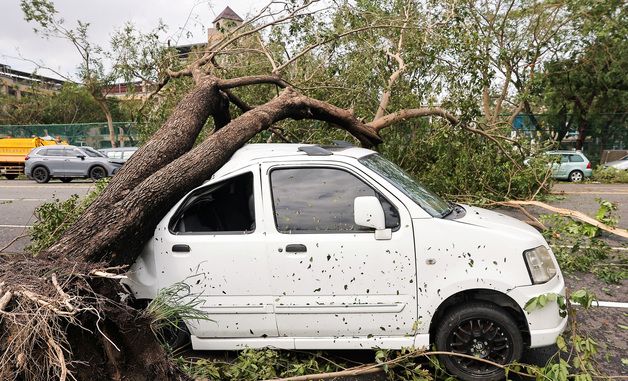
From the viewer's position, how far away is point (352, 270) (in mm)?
3221

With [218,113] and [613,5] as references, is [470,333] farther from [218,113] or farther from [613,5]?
[613,5]

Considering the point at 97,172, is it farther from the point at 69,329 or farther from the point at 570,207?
the point at 69,329

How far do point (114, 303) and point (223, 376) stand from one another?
3.60 feet

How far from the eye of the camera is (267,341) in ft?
11.0

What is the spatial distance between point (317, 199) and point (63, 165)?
1894 centimetres

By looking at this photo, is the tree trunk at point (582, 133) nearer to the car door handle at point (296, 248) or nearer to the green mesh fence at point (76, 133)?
the car door handle at point (296, 248)

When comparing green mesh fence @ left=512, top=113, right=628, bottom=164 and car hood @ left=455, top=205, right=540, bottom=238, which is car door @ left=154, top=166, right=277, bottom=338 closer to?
car hood @ left=455, top=205, right=540, bottom=238

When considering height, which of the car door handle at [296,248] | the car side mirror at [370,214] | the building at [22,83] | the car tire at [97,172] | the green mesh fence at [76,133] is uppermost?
the building at [22,83]

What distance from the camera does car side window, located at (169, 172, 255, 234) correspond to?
11.5ft

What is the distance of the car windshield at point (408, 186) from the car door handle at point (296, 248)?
82 cm

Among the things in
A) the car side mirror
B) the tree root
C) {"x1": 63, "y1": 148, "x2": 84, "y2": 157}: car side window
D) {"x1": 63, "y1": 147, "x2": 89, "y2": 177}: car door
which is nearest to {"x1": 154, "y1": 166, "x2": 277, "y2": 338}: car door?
the tree root

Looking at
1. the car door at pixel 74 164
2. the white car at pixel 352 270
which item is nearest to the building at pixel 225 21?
the white car at pixel 352 270

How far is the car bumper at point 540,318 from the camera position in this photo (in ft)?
10.2

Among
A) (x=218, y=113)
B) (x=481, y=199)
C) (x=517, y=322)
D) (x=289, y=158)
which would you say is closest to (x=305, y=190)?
(x=289, y=158)
